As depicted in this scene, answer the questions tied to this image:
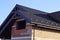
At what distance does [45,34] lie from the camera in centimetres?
1416

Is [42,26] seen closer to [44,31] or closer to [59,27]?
[44,31]

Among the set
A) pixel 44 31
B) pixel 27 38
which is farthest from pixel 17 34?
pixel 44 31

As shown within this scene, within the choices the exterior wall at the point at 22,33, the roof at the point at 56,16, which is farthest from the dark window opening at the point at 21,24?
the roof at the point at 56,16

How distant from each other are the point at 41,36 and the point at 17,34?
2.06 metres

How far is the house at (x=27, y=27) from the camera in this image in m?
13.5

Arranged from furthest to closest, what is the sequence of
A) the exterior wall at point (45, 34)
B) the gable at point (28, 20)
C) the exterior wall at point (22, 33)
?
1. the exterior wall at point (22, 33)
2. the exterior wall at point (45, 34)
3. the gable at point (28, 20)

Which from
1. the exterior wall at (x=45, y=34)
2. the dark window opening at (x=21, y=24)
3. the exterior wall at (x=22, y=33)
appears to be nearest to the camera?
the exterior wall at (x=45, y=34)

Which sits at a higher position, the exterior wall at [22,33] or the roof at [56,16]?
the roof at [56,16]

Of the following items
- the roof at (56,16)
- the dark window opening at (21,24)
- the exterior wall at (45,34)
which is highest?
the roof at (56,16)

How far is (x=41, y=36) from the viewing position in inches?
548

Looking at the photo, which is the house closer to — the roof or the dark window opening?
the dark window opening

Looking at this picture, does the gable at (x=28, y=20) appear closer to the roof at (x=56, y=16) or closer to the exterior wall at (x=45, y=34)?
the exterior wall at (x=45, y=34)

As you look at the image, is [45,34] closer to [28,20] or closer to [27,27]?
[27,27]

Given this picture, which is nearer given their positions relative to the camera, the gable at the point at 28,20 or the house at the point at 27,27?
the gable at the point at 28,20
